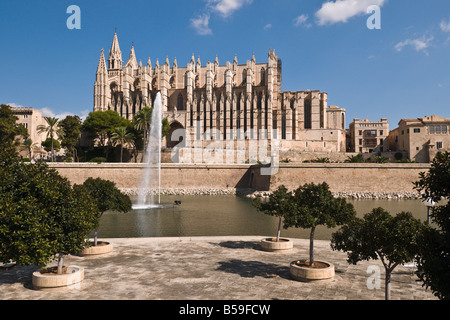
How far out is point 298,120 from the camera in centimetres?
5941

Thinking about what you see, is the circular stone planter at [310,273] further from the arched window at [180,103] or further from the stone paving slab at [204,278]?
the arched window at [180,103]

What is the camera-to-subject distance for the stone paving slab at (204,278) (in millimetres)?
7141

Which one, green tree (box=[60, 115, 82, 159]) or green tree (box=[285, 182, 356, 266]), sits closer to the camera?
green tree (box=[285, 182, 356, 266])

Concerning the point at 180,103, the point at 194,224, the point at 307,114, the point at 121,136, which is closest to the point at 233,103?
the point at 180,103

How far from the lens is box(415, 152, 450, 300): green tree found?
4.57 metres

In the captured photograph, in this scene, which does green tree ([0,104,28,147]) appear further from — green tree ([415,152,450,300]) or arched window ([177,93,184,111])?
green tree ([415,152,450,300])

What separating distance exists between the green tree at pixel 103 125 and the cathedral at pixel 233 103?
8054mm

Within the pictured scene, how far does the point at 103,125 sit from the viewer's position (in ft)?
176

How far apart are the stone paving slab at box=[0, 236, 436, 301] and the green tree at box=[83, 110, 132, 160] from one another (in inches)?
1769

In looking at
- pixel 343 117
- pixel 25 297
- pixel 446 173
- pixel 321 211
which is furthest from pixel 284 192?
pixel 343 117

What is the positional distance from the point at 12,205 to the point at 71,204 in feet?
3.77

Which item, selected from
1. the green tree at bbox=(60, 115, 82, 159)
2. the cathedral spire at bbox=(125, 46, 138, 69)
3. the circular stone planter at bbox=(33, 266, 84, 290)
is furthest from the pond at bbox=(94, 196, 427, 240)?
the cathedral spire at bbox=(125, 46, 138, 69)

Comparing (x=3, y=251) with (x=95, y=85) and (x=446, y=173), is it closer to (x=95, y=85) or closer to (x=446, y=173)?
(x=446, y=173)

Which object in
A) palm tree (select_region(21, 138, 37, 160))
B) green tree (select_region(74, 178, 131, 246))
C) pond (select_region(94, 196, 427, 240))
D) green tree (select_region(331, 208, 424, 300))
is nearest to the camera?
green tree (select_region(331, 208, 424, 300))
